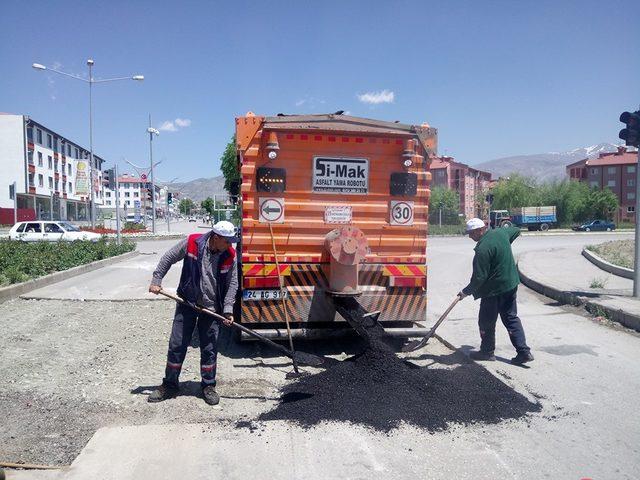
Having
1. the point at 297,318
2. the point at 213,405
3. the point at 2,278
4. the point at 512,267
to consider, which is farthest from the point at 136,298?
the point at 512,267

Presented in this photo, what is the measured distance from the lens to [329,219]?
6.09m

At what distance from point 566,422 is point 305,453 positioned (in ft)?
7.10

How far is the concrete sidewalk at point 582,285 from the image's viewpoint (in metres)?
8.33

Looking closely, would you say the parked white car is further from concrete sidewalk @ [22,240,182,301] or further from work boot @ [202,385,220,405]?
work boot @ [202,385,220,405]

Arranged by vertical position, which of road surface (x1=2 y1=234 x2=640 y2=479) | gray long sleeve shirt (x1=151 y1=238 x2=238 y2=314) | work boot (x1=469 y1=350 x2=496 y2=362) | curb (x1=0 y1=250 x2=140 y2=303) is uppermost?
gray long sleeve shirt (x1=151 y1=238 x2=238 y2=314)

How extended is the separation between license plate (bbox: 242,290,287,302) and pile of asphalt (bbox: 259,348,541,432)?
40.5 inches

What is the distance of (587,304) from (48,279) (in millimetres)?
11170

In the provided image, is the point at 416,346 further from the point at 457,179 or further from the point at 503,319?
the point at 457,179

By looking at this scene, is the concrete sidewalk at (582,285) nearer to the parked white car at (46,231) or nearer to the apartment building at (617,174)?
the parked white car at (46,231)

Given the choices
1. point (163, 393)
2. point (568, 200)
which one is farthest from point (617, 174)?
point (163, 393)

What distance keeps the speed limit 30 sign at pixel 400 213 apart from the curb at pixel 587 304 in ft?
12.9

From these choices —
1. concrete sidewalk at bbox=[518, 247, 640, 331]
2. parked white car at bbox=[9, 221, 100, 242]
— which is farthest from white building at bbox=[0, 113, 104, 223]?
concrete sidewalk at bbox=[518, 247, 640, 331]

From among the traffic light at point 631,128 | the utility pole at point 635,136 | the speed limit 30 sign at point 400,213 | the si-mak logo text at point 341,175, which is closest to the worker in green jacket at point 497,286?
the speed limit 30 sign at point 400,213

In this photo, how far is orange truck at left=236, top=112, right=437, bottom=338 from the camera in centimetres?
588
